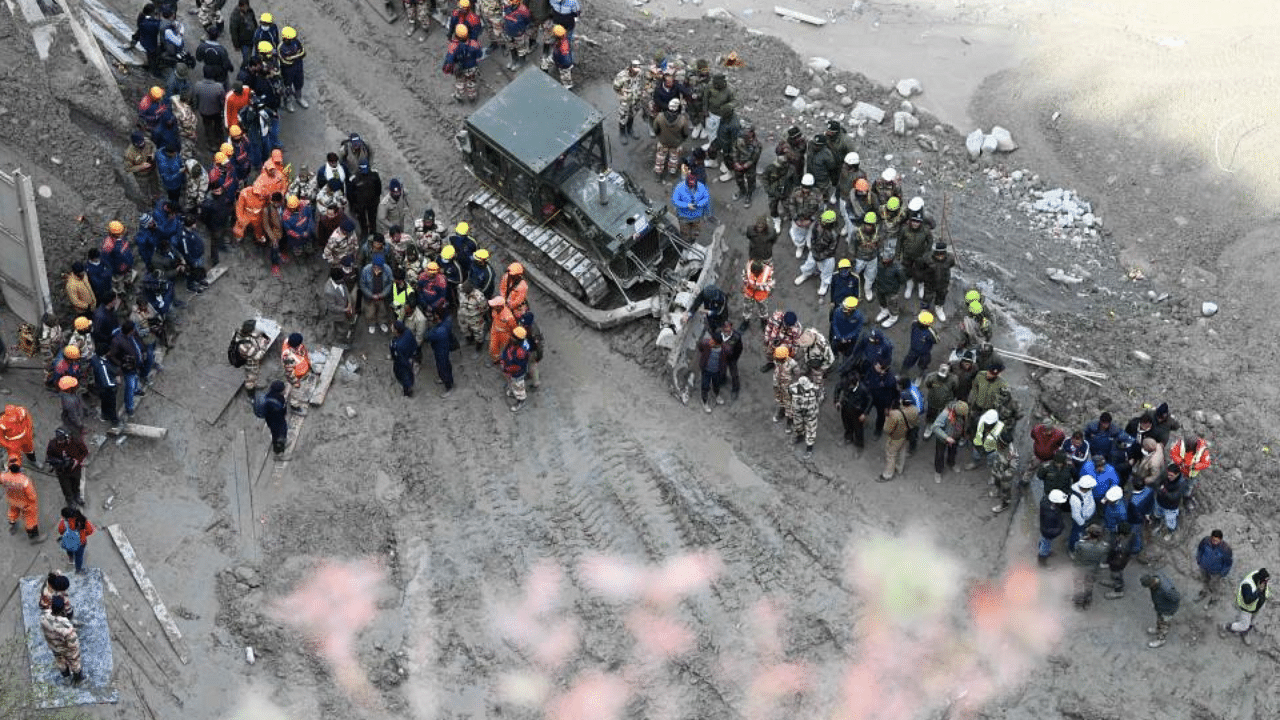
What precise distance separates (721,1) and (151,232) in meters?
12.7

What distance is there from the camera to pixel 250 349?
2642 centimetres

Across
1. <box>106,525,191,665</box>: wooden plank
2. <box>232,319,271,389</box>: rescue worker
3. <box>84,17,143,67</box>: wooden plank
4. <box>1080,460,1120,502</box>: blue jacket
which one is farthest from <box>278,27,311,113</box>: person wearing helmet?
<box>1080,460,1120,502</box>: blue jacket

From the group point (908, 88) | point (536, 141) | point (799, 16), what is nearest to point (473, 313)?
point (536, 141)

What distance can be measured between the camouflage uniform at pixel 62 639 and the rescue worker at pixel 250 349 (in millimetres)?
5078

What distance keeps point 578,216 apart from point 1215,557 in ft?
36.3

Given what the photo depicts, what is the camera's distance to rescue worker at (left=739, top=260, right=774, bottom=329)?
27.0 m

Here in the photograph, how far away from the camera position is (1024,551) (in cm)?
2519

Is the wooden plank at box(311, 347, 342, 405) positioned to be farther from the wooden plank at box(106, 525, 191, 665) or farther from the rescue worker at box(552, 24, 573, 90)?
the rescue worker at box(552, 24, 573, 90)

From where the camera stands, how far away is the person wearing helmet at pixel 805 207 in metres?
27.8

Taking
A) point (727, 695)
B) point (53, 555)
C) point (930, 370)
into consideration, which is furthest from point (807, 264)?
point (53, 555)

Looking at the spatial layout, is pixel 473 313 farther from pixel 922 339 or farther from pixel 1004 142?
pixel 1004 142

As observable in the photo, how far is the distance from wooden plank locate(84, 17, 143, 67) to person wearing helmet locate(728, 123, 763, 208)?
10816 millimetres

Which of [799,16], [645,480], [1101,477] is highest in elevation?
[799,16]

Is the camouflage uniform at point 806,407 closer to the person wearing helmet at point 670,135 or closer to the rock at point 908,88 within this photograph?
the person wearing helmet at point 670,135
